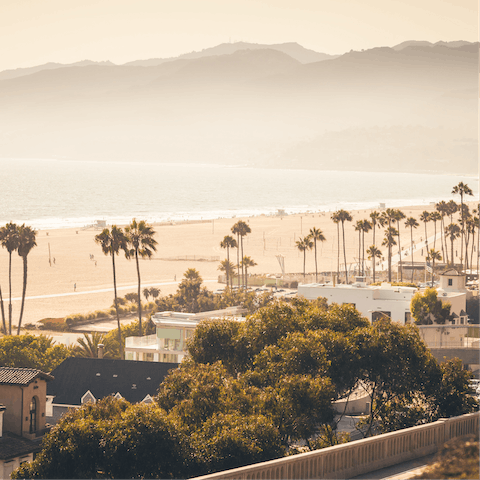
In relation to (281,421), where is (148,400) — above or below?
below

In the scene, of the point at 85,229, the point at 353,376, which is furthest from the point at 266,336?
the point at 85,229

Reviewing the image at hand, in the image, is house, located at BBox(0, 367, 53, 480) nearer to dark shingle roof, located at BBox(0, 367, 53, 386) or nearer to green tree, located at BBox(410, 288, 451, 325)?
dark shingle roof, located at BBox(0, 367, 53, 386)

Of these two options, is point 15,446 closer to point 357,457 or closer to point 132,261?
point 357,457

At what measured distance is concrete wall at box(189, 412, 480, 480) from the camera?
491 inches

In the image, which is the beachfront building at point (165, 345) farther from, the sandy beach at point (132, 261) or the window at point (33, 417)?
the sandy beach at point (132, 261)

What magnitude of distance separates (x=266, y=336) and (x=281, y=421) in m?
4.22

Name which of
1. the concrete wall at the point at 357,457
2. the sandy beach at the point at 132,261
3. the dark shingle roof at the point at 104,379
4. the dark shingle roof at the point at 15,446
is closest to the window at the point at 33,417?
the dark shingle roof at the point at 15,446

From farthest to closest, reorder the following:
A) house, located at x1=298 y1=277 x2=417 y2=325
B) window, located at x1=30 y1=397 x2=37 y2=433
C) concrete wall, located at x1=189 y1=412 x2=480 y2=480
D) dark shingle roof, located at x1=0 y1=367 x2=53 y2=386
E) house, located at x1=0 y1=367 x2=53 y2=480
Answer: house, located at x1=298 y1=277 x2=417 y2=325 < window, located at x1=30 y1=397 x2=37 y2=433 < dark shingle roof, located at x1=0 y1=367 x2=53 y2=386 < house, located at x1=0 y1=367 x2=53 y2=480 < concrete wall, located at x1=189 y1=412 x2=480 y2=480

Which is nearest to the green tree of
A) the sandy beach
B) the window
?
the window

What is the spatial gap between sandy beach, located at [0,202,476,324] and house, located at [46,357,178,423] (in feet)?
113

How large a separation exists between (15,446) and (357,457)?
38.9ft

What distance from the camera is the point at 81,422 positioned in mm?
15883

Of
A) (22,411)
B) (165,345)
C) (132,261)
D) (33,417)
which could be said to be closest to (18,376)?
(22,411)

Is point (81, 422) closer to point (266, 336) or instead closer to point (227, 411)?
point (227, 411)
